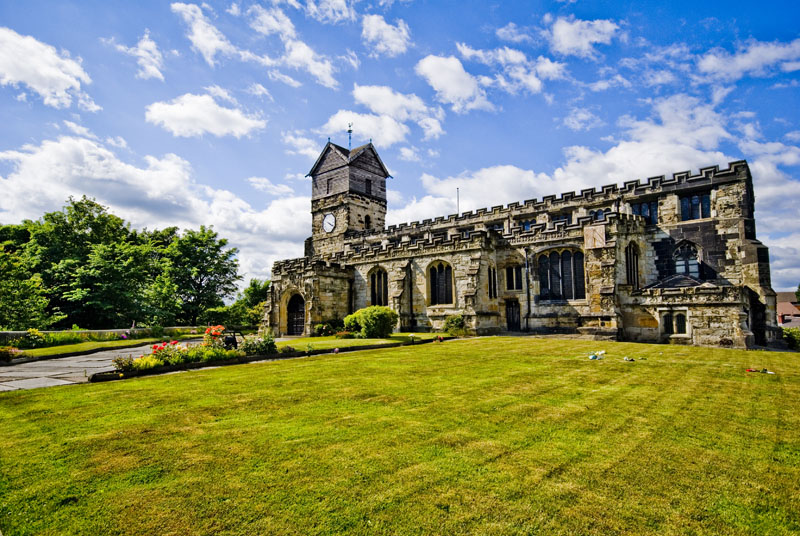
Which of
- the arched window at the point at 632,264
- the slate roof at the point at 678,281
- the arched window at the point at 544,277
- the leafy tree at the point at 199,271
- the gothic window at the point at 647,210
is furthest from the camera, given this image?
the leafy tree at the point at 199,271

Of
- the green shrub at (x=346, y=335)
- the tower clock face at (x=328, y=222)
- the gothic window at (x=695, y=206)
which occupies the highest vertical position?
the tower clock face at (x=328, y=222)

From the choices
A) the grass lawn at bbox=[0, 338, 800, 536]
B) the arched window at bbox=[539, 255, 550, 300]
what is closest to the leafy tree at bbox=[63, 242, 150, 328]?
the grass lawn at bbox=[0, 338, 800, 536]

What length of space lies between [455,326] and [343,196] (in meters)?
24.4

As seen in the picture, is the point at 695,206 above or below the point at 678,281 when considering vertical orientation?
above

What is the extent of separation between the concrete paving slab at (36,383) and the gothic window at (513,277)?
935 inches

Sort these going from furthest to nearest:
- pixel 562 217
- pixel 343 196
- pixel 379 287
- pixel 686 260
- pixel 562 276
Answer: pixel 343 196 < pixel 379 287 < pixel 562 217 < pixel 562 276 < pixel 686 260

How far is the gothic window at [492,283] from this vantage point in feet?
91.0

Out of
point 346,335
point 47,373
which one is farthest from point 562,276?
point 47,373

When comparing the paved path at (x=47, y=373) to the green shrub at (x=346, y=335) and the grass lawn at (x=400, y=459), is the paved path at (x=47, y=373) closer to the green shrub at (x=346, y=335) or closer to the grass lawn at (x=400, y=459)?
the grass lawn at (x=400, y=459)

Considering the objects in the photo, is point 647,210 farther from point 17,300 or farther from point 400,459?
point 17,300

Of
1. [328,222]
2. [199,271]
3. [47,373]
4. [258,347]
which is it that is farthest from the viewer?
[328,222]

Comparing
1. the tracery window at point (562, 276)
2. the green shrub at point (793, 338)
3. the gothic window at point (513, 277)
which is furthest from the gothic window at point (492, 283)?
the green shrub at point (793, 338)

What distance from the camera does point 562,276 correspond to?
25.9m

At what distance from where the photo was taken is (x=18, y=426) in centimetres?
621
